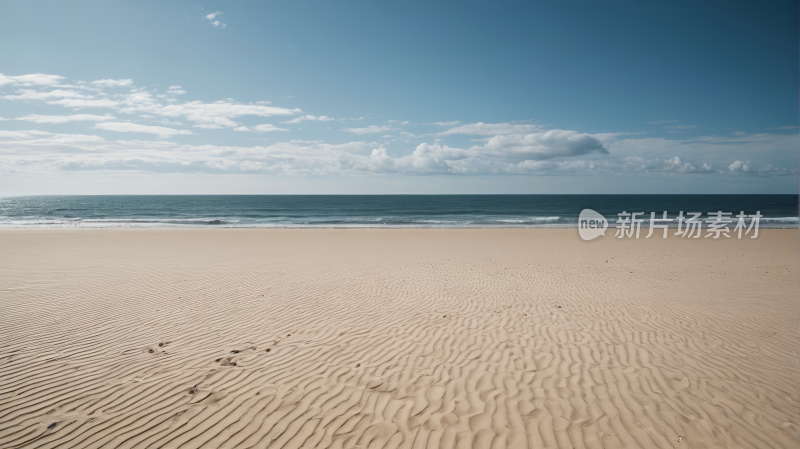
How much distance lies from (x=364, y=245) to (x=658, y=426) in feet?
59.5

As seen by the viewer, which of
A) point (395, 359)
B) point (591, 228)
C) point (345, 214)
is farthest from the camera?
point (345, 214)

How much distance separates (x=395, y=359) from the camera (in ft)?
20.6

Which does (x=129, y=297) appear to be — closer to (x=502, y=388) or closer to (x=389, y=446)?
(x=389, y=446)

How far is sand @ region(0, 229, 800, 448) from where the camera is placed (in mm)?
4383

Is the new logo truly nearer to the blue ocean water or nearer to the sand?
the blue ocean water

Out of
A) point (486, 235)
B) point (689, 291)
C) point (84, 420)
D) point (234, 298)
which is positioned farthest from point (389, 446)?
point (486, 235)

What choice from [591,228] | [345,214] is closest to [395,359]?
[591,228]

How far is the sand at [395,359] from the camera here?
Result: 4383 mm

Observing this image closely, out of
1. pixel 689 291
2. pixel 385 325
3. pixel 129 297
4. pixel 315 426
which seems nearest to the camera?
pixel 315 426

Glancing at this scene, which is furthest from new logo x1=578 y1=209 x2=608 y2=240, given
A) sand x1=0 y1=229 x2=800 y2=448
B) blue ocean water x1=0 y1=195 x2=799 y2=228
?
sand x1=0 y1=229 x2=800 y2=448

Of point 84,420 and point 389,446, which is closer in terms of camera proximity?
point 389,446

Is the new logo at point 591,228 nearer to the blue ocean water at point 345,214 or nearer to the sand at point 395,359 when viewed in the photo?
the blue ocean water at point 345,214

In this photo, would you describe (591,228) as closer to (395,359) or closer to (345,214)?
(395,359)

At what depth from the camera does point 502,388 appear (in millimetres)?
5285
